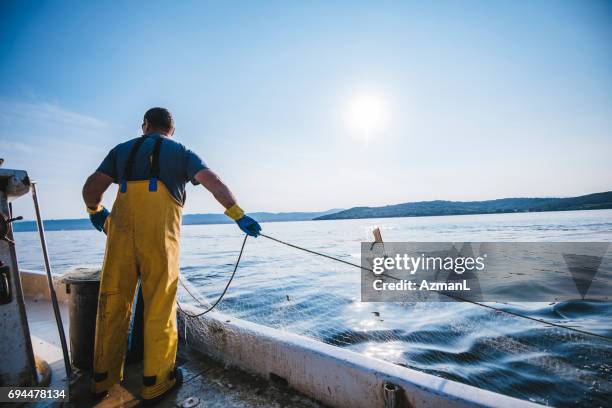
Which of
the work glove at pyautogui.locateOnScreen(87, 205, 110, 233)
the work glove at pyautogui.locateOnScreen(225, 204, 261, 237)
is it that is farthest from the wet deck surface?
the work glove at pyautogui.locateOnScreen(87, 205, 110, 233)

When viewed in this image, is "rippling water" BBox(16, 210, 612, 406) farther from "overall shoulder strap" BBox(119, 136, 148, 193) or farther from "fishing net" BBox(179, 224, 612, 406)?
"overall shoulder strap" BBox(119, 136, 148, 193)

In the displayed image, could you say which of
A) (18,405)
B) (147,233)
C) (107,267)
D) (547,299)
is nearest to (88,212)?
(107,267)

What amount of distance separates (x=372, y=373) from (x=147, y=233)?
1.82 m

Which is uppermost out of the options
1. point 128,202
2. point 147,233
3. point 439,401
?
point 128,202

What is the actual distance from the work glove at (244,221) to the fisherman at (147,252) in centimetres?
17

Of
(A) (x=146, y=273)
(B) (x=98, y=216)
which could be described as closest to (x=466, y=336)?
(A) (x=146, y=273)

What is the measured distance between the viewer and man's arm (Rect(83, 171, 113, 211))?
2359 mm

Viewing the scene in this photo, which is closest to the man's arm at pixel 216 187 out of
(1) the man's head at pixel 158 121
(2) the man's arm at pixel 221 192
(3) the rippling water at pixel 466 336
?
(2) the man's arm at pixel 221 192

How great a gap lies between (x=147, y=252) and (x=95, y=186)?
2.84 ft

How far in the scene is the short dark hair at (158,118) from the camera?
8.25ft

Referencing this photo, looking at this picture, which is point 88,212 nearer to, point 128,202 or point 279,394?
point 128,202

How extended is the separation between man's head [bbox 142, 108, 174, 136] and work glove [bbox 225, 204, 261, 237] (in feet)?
3.15

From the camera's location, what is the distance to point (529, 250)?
1552 cm

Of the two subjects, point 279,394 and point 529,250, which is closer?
point 279,394
